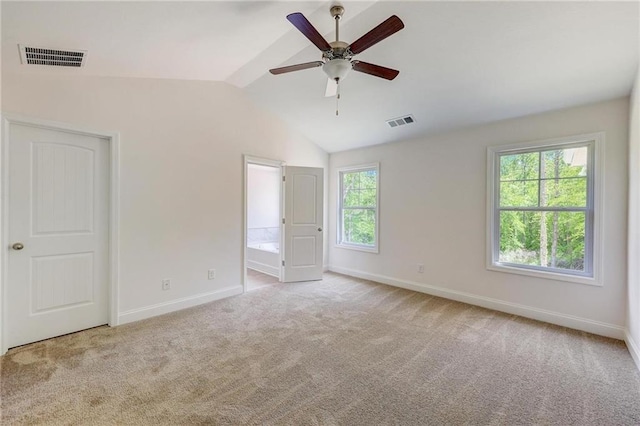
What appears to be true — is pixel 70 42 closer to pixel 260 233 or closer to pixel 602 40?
pixel 602 40

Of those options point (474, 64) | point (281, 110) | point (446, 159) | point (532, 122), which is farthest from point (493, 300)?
point (281, 110)

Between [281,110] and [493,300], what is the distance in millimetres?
3992

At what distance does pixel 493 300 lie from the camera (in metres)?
3.68

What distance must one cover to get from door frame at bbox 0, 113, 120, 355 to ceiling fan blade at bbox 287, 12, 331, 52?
235cm

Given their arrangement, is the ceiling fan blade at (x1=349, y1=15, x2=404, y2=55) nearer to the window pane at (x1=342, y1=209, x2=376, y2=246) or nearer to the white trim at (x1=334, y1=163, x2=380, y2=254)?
the white trim at (x1=334, y1=163, x2=380, y2=254)

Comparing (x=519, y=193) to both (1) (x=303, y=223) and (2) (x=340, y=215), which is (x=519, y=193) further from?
(1) (x=303, y=223)

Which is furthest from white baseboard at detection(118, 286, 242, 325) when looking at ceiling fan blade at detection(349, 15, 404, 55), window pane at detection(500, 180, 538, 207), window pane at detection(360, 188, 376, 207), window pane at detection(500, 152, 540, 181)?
window pane at detection(500, 152, 540, 181)

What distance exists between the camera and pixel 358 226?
17.5 ft

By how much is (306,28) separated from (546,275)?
3.62m

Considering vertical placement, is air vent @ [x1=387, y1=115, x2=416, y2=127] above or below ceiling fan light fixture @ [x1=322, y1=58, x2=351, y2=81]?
above

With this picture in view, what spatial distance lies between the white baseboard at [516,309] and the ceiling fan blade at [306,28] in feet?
11.7

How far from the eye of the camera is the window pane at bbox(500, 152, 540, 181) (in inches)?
136

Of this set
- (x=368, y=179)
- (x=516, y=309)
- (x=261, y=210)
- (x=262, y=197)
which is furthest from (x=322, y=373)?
(x=262, y=197)

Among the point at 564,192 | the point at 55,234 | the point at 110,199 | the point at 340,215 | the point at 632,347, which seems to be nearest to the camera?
the point at 632,347
